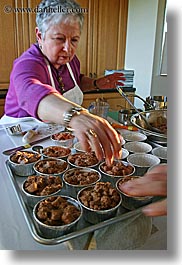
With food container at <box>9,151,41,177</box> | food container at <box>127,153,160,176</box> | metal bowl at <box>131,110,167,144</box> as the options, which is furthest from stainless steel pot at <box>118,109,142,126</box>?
food container at <box>9,151,41,177</box>

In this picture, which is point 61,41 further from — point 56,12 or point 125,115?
point 125,115

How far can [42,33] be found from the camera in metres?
0.48

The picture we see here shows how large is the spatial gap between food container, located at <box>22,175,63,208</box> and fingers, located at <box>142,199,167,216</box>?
137 millimetres

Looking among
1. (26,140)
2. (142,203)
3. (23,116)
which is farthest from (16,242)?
(23,116)

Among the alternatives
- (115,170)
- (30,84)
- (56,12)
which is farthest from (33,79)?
(115,170)

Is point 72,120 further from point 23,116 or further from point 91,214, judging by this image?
point 23,116

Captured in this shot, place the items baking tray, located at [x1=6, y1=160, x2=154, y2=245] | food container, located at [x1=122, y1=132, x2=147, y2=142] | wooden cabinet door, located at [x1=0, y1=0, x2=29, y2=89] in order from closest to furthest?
baking tray, located at [x1=6, y1=160, x2=154, y2=245]
wooden cabinet door, located at [x1=0, y1=0, x2=29, y2=89]
food container, located at [x1=122, y1=132, x2=147, y2=142]

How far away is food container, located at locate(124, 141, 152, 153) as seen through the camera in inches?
23.1

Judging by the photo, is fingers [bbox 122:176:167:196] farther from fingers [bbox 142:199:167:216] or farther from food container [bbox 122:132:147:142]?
food container [bbox 122:132:147:142]

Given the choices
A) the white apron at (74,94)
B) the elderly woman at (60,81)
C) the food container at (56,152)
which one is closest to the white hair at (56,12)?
the elderly woman at (60,81)

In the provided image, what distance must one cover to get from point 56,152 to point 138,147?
0.62ft

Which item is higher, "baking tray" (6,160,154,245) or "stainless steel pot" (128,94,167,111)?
"stainless steel pot" (128,94,167,111)

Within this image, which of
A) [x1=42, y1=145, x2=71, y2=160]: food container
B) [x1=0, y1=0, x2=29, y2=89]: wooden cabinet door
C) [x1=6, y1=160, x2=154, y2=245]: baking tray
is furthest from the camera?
[x1=42, y1=145, x2=71, y2=160]: food container

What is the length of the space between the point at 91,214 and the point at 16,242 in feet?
0.34
